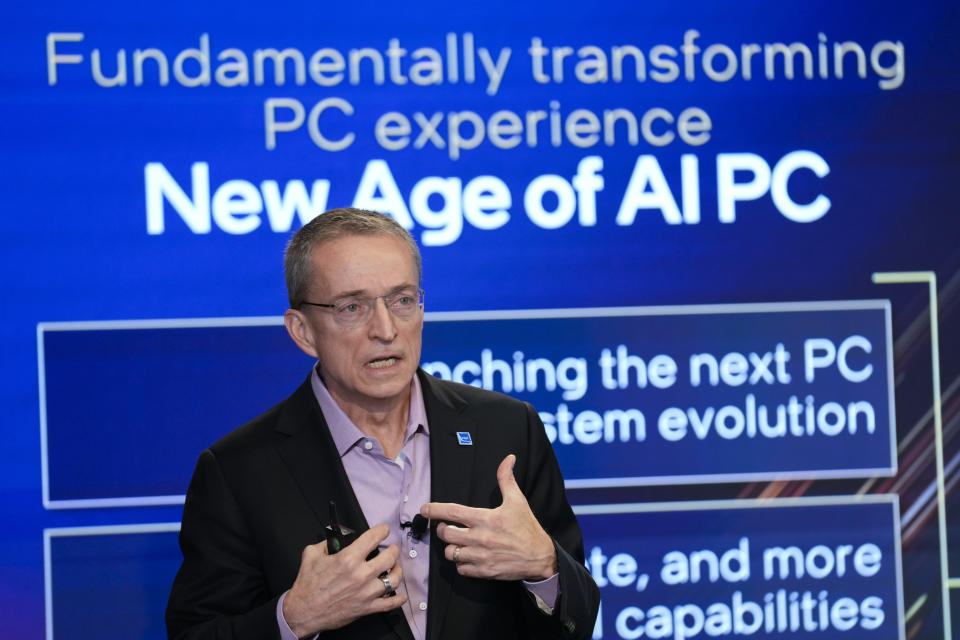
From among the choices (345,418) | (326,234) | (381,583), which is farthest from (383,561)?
(326,234)

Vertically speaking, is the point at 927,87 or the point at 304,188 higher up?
the point at 927,87

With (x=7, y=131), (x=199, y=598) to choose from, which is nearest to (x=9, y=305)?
(x=7, y=131)

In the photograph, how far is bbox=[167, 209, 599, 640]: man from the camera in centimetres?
171

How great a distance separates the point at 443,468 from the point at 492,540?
0.24 metres

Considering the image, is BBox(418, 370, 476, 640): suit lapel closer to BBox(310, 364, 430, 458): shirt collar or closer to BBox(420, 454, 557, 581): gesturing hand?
BBox(310, 364, 430, 458): shirt collar

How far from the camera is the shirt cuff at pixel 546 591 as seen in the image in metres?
1.77

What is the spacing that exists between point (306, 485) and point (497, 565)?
385 mm

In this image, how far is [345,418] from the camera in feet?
6.33

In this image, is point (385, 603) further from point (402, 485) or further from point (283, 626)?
point (402, 485)

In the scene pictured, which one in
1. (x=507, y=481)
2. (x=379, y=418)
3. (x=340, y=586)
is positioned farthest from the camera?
(x=379, y=418)

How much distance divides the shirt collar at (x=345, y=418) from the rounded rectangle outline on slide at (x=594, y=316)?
3.91ft

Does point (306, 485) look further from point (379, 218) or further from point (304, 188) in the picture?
point (304, 188)

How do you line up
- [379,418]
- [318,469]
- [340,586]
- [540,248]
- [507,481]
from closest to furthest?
[340,586]
[507,481]
[318,469]
[379,418]
[540,248]

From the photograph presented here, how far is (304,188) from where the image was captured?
10.3 ft
